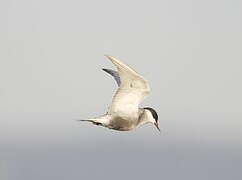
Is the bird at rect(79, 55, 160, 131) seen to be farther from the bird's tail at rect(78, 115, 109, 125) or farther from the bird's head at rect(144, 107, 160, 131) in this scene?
the bird's head at rect(144, 107, 160, 131)

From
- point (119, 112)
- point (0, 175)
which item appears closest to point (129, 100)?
point (119, 112)

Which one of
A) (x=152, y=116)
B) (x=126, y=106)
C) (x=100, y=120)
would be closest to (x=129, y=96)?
(x=126, y=106)

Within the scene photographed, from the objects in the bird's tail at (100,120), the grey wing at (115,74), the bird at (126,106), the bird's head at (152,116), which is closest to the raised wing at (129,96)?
the bird at (126,106)

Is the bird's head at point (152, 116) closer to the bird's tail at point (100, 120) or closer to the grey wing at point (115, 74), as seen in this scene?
the grey wing at point (115, 74)

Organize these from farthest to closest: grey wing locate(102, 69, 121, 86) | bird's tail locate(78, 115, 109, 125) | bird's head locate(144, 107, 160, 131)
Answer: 1. grey wing locate(102, 69, 121, 86)
2. bird's head locate(144, 107, 160, 131)
3. bird's tail locate(78, 115, 109, 125)

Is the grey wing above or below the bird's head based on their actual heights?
above

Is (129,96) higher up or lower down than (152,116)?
higher up

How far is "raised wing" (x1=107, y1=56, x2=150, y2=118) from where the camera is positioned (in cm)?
2866

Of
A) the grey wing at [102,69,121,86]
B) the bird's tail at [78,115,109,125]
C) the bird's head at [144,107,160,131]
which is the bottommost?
the bird's tail at [78,115,109,125]

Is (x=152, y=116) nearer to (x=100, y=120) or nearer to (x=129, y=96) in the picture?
(x=129, y=96)

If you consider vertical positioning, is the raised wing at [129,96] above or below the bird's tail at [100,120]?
above

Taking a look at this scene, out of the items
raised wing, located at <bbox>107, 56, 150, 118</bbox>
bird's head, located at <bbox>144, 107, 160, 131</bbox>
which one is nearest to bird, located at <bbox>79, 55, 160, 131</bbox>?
raised wing, located at <bbox>107, 56, 150, 118</bbox>

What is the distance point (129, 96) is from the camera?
2909 cm

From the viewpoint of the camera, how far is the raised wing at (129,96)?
94.0 feet
